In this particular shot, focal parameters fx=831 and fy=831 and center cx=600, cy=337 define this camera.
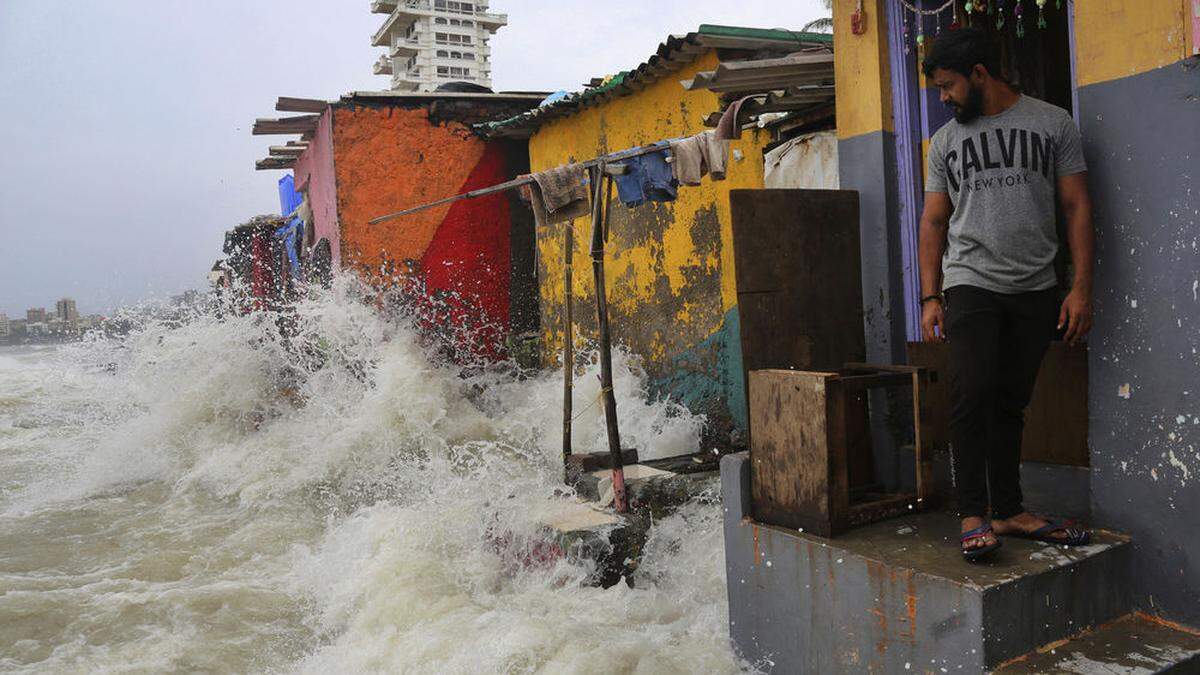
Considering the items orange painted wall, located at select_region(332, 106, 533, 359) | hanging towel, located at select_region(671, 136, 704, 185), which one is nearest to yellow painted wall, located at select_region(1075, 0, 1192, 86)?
hanging towel, located at select_region(671, 136, 704, 185)

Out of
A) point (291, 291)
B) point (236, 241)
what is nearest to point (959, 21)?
point (291, 291)

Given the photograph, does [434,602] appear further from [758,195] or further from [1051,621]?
[1051,621]

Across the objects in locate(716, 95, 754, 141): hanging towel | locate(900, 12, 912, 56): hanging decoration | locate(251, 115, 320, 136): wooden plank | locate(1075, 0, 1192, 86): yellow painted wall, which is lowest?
locate(1075, 0, 1192, 86): yellow painted wall

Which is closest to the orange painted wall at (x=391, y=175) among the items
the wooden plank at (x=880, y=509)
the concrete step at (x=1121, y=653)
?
the wooden plank at (x=880, y=509)

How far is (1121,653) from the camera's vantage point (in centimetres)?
301

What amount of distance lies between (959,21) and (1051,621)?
2.94 meters

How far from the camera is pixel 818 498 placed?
3.61 meters

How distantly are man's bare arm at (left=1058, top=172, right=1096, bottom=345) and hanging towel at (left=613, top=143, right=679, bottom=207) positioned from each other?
312 centimetres

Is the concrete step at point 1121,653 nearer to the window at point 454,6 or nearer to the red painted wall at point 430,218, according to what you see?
the red painted wall at point 430,218

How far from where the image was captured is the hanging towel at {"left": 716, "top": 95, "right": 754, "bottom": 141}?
551cm

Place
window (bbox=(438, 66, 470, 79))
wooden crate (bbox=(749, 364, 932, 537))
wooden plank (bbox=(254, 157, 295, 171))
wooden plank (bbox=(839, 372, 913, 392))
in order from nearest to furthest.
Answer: wooden crate (bbox=(749, 364, 932, 537)) < wooden plank (bbox=(839, 372, 913, 392)) < wooden plank (bbox=(254, 157, 295, 171)) < window (bbox=(438, 66, 470, 79))

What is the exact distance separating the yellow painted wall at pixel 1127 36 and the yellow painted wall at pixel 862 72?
3.77ft

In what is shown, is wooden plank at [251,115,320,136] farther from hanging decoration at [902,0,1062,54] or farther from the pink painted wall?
hanging decoration at [902,0,1062,54]

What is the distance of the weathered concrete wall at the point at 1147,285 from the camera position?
305 cm
